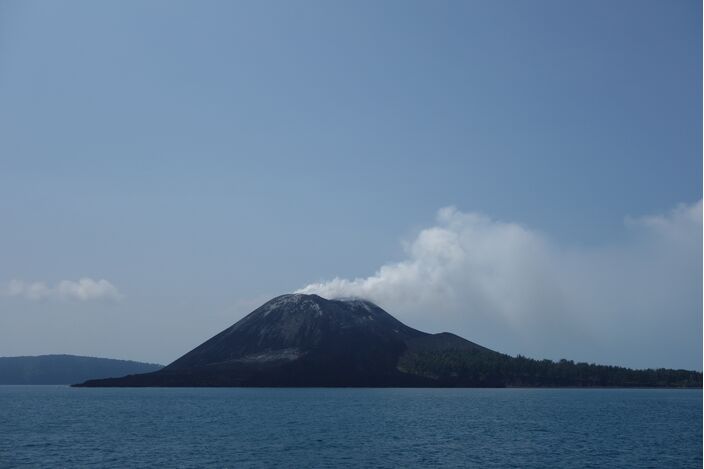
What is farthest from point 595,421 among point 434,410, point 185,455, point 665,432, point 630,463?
point 185,455

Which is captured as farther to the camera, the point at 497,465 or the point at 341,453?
the point at 341,453

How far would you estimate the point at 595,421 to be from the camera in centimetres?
10894

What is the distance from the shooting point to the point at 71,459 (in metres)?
62.3

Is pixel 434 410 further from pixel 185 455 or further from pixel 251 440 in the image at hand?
pixel 185 455

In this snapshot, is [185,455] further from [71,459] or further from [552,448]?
[552,448]

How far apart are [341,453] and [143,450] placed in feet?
64.6

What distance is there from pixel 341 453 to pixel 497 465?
1492 cm

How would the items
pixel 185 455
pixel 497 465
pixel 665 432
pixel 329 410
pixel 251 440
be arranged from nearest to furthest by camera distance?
pixel 497 465
pixel 185 455
pixel 251 440
pixel 665 432
pixel 329 410

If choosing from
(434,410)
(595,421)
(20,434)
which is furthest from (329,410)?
(20,434)

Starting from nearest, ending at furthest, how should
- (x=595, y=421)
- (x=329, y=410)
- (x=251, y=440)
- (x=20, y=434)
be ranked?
(x=251, y=440) → (x=20, y=434) → (x=595, y=421) → (x=329, y=410)

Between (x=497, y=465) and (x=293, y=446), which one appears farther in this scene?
(x=293, y=446)

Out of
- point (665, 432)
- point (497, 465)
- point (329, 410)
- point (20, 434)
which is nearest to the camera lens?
point (497, 465)

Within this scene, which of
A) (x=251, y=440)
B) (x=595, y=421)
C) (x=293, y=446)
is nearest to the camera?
(x=293, y=446)

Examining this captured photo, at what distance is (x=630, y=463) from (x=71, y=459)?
50756 millimetres
